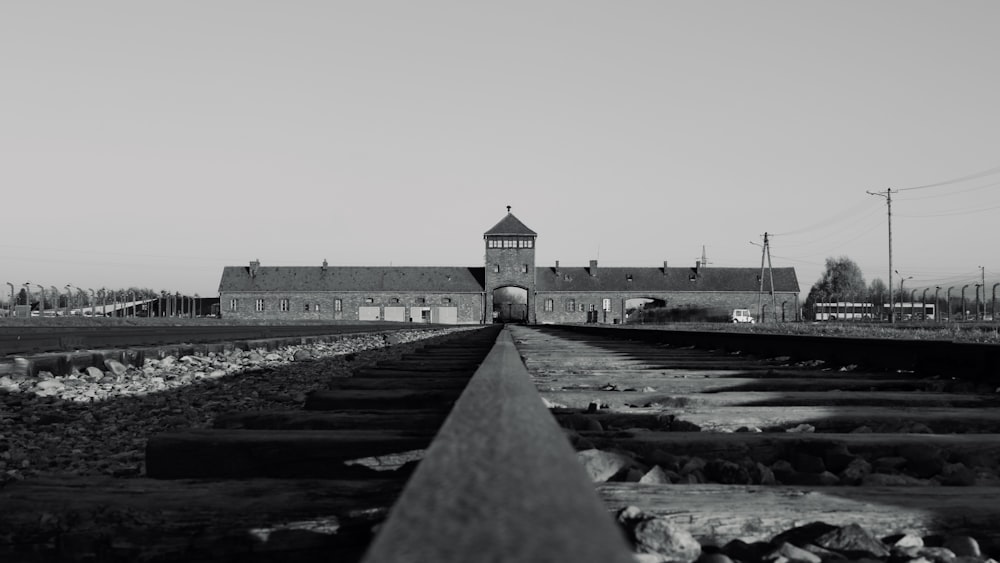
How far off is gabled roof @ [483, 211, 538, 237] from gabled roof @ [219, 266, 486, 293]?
3965 millimetres

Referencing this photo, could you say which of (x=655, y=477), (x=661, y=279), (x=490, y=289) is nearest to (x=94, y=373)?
(x=655, y=477)

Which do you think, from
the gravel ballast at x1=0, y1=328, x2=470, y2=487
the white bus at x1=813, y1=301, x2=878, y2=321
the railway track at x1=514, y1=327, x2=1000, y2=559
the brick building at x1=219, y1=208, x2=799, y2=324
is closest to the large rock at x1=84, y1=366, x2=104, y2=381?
the gravel ballast at x1=0, y1=328, x2=470, y2=487

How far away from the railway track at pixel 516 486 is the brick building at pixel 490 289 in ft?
226

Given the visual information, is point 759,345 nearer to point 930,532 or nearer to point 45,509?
point 930,532

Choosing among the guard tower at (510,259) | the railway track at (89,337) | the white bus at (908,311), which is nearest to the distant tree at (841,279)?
the white bus at (908,311)

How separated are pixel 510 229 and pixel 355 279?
14.6 m

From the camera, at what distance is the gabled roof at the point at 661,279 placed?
7319 cm

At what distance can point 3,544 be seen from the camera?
1.40 meters

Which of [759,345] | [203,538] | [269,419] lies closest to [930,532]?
[203,538]

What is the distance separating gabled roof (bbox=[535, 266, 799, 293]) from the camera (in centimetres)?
7319

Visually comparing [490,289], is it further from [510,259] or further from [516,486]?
[516,486]

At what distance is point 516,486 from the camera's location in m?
0.69

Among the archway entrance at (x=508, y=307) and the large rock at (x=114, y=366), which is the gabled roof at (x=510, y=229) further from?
the large rock at (x=114, y=366)

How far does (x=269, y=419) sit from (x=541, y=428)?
64.9 inches
